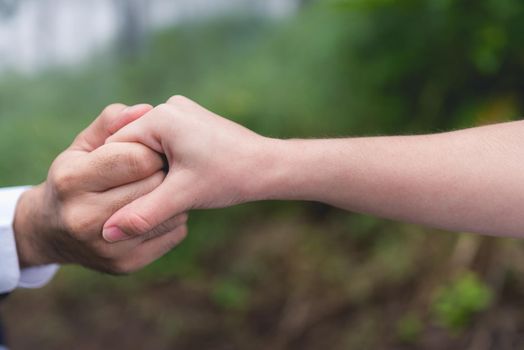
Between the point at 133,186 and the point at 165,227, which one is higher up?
the point at 133,186

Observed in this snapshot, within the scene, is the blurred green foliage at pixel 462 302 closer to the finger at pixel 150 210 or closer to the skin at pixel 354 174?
the skin at pixel 354 174

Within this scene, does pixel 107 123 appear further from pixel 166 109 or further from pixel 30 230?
pixel 30 230

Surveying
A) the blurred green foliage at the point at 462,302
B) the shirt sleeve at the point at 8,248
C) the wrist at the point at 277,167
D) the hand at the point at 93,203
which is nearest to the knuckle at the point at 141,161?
the hand at the point at 93,203

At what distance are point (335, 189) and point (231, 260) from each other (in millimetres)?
1760

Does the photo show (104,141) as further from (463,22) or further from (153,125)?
(463,22)

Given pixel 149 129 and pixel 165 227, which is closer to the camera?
pixel 149 129

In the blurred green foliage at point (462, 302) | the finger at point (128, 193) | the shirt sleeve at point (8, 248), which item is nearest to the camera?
the finger at point (128, 193)

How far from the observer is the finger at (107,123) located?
1413 millimetres

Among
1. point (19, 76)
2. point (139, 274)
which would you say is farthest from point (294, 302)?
point (19, 76)

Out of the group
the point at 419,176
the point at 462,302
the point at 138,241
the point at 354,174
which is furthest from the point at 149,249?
the point at 462,302

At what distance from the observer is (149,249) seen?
145 centimetres

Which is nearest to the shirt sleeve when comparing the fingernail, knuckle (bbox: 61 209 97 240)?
knuckle (bbox: 61 209 97 240)

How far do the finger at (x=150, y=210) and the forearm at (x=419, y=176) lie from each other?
149mm

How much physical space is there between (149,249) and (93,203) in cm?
17
